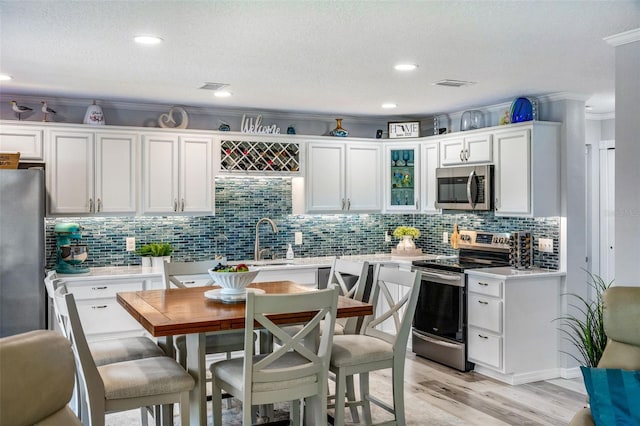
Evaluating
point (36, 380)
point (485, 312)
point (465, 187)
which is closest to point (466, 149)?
point (465, 187)

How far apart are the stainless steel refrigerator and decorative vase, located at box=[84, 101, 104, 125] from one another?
0.77 meters

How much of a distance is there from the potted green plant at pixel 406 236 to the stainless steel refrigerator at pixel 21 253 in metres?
3.54

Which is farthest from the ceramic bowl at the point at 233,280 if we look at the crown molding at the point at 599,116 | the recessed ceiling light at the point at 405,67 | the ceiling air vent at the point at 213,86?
the crown molding at the point at 599,116

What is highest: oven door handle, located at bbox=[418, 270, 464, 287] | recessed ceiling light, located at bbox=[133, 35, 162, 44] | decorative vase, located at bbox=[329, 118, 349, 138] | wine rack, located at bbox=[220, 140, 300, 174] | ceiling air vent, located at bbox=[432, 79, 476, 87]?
ceiling air vent, located at bbox=[432, 79, 476, 87]

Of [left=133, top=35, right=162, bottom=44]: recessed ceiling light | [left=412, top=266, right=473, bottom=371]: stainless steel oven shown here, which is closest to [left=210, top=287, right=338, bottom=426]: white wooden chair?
[left=133, top=35, right=162, bottom=44]: recessed ceiling light

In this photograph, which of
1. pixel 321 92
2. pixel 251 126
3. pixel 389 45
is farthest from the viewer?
pixel 251 126

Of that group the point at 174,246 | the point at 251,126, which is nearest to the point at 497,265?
the point at 251,126

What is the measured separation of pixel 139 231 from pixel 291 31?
3.07m

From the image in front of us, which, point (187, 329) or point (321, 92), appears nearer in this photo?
point (187, 329)

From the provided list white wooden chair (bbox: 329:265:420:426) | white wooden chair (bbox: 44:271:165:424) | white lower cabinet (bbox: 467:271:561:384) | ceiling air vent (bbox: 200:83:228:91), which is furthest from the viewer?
white lower cabinet (bbox: 467:271:561:384)

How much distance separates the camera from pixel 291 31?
10.8 ft

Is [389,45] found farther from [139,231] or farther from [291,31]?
[139,231]

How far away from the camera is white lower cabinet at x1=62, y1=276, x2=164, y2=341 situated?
490 centimetres

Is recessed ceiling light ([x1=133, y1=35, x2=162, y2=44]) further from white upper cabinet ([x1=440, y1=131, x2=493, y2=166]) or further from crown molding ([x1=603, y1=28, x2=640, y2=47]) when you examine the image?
white upper cabinet ([x1=440, y1=131, x2=493, y2=166])
